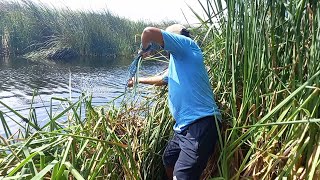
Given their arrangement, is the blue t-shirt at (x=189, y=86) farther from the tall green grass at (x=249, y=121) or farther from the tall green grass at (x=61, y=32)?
the tall green grass at (x=61, y=32)

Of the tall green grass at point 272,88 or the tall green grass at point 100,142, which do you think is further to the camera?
the tall green grass at point 100,142

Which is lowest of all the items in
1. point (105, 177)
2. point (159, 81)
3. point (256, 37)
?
point (105, 177)

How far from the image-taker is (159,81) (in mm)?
2660

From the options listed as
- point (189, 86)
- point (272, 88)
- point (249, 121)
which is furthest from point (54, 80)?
point (272, 88)

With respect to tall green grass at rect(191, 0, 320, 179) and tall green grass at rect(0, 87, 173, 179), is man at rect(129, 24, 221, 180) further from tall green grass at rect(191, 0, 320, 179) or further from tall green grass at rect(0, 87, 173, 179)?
tall green grass at rect(0, 87, 173, 179)

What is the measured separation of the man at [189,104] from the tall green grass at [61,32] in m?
15.3

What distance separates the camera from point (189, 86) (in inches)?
87.9

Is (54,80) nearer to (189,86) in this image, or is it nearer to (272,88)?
(189,86)

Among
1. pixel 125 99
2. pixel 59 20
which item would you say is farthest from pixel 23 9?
pixel 125 99

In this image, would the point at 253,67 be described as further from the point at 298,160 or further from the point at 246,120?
the point at 298,160

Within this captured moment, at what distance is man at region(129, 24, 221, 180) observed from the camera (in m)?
2.16

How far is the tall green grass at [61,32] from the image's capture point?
55.9 feet

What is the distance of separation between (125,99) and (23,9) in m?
17.0

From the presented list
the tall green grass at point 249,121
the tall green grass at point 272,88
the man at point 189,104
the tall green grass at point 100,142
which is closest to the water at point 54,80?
the tall green grass at point 100,142
